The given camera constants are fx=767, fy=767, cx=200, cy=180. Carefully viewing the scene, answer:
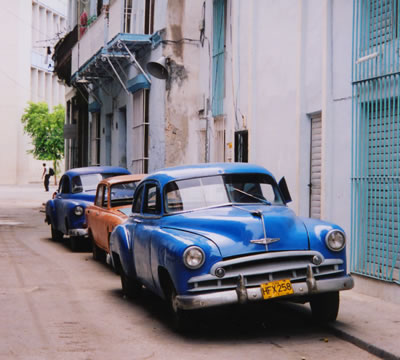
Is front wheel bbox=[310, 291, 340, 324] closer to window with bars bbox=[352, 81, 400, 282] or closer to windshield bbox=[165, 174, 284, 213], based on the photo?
windshield bbox=[165, 174, 284, 213]

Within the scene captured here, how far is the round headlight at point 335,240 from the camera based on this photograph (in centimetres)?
738

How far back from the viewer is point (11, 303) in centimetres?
927

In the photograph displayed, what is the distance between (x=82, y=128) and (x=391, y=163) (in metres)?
26.1

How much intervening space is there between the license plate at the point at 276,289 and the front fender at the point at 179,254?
50 cm

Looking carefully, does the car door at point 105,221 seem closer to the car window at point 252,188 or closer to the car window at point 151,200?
the car window at point 151,200

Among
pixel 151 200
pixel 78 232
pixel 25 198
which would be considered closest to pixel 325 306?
pixel 151 200

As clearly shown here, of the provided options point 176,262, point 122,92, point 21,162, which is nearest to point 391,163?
point 176,262

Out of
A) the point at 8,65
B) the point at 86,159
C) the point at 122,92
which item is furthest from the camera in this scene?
the point at 8,65

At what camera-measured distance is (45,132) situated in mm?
70688

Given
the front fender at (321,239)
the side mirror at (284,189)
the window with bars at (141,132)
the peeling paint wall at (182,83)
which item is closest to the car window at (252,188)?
the side mirror at (284,189)

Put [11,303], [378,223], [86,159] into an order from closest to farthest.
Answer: [11,303] < [378,223] < [86,159]

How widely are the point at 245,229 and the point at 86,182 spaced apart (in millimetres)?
9262

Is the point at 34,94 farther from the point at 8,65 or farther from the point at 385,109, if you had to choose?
the point at 385,109

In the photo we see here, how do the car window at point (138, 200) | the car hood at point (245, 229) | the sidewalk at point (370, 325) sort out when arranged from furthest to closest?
the car window at point (138, 200), the car hood at point (245, 229), the sidewalk at point (370, 325)
